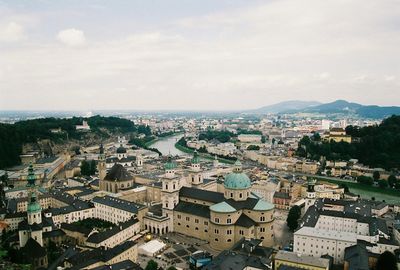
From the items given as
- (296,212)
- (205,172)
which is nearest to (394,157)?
(205,172)

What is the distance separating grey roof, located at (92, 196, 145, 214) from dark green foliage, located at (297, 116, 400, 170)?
138ft

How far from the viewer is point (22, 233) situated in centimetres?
2584

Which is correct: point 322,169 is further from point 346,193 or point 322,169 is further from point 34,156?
point 34,156

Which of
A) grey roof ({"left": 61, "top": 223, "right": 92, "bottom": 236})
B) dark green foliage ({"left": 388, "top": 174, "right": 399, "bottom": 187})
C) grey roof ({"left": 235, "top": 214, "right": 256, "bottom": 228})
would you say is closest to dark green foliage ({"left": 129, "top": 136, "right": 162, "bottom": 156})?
dark green foliage ({"left": 388, "top": 174, "right": 399, "bottom": 187})

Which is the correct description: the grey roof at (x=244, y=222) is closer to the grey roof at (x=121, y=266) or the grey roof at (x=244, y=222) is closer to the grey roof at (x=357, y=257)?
the grey roof at (x=357, y=257)

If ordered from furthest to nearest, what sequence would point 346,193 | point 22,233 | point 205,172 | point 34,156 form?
point 34,156
point 205,172
point 346,193
point 22,233

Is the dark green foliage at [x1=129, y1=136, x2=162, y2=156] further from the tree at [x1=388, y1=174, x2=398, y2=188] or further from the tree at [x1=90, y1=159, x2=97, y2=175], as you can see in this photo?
the tree at [x1=388, y1=174, x2=398, y2=188]

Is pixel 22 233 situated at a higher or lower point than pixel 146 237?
higher

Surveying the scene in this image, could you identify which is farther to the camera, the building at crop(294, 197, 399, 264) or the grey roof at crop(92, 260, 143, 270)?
the building at crop(294, 197, 399, 264)

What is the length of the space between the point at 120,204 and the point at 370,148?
46.5 metres

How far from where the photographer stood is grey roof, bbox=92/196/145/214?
32.3 metres

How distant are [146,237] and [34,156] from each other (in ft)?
138

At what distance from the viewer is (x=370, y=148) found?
205 feet

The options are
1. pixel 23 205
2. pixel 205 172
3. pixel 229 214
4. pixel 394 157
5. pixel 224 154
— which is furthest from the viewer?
pixel 224 154
